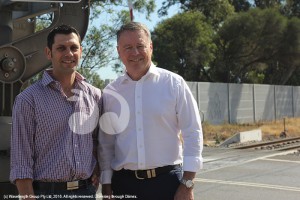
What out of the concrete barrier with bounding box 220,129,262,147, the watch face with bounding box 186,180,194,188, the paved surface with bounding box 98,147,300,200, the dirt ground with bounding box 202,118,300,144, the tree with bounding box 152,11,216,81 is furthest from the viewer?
the tree with bounding box 152,11,216,81

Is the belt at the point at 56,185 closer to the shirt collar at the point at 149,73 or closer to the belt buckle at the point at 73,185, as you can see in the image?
the belt buckle at the point at 73,185

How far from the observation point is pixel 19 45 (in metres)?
4.04

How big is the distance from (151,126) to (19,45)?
55.8 inches

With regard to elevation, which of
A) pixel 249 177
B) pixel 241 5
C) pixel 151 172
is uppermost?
pixel 241 5

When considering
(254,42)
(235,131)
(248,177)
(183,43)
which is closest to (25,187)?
(248,177)

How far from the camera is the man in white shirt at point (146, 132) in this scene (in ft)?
10.9

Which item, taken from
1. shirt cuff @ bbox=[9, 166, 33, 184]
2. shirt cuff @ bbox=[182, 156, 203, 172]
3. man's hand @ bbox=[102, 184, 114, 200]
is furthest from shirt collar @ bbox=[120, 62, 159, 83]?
shirt cuff @ bbox=[9, 166, 33, 184]

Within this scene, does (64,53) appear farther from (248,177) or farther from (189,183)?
(248,177)

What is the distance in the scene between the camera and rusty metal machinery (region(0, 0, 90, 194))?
362cm

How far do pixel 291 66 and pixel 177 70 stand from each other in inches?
398

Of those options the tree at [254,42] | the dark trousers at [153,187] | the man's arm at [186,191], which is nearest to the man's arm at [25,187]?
the dark trousers at [153,187]

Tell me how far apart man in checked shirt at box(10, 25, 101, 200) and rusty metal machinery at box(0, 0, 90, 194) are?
50 centimetres

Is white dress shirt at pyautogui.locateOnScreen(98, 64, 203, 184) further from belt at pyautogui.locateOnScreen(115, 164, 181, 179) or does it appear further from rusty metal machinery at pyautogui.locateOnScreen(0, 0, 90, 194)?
rusty metal machinery at pyautogui.locateOnScreen(0, 0, 90, 194)

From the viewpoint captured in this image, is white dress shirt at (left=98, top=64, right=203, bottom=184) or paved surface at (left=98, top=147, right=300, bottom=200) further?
paved surface at (left=98, top=147, right=300, bottom=200)
